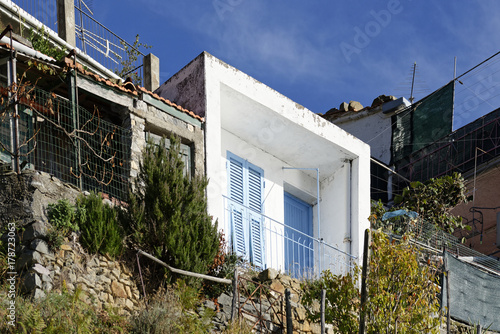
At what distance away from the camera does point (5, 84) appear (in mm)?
12258

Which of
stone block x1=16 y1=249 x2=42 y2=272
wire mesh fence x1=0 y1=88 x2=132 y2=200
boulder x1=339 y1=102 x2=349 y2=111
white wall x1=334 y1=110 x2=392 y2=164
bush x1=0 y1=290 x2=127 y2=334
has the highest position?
boulder x1=339 y1=102 x2=349 y2=111

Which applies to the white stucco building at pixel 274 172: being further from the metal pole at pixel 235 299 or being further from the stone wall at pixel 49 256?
the stone wall at pixel 49 256

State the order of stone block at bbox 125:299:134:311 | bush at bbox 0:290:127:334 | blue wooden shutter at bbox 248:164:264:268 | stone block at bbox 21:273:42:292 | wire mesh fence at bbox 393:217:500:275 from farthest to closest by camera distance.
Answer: wire mesh fence at bbox 393:217:500:275 < blue wooden shutter at bbox 248:164:264:268 < stone block at bbox 125:299:134:311 < stone block at bbox 21:273:42:292 < bush at bbox 0:290:127:334

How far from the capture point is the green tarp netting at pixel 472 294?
1462 cm

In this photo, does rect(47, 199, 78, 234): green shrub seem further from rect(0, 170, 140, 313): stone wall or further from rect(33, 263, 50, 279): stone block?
rect(33, 263, 50, 279): stone block

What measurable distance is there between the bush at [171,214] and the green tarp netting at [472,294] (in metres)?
4.82

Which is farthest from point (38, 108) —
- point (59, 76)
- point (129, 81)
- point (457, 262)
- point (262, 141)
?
point (457, 262)

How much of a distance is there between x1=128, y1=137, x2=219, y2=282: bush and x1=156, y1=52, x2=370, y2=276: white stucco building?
3.89 ft

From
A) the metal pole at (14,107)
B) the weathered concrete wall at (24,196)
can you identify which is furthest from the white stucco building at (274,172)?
the metal pole at (14,107)

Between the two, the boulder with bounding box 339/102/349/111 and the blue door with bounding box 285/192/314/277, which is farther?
the boulder with bounding box 339/102/349/111

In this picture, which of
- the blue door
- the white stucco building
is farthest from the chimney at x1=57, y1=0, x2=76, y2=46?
the blue door

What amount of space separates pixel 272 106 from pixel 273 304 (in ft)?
13.6

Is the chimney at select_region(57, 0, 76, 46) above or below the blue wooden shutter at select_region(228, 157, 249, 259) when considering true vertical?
above

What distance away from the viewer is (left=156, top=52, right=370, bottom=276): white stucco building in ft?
46.3
